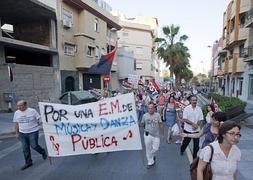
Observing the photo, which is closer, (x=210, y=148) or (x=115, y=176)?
(x=210, y=148)

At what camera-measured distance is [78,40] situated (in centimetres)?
2358

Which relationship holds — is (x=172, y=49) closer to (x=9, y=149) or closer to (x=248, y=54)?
(x=248, y=54)

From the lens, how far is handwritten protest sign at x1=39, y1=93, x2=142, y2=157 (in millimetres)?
5512

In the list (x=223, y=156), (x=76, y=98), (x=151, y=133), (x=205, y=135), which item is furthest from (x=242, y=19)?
(x=223, y=156)

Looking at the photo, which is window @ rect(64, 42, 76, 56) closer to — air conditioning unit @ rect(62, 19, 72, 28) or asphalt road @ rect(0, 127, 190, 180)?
air conditioning unit @ rect(62, 19, 72, 28)

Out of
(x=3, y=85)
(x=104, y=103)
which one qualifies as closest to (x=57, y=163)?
(x=104, y=103)

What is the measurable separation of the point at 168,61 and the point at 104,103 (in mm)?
33457

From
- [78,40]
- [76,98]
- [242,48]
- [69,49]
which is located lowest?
[76,98]

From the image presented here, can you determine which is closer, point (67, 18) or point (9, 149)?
point (9, 149)

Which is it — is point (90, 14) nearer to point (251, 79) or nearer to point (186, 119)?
point (251, 79)

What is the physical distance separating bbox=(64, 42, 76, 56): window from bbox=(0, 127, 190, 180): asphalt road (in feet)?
52.6

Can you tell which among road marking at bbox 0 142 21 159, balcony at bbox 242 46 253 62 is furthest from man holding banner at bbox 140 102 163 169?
balcony at bbox 242 46 253 62

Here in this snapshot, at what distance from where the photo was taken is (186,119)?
20.1ft

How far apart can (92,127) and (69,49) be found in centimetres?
1852
